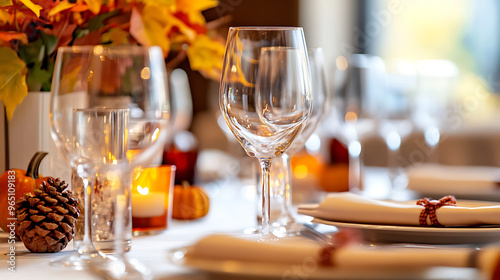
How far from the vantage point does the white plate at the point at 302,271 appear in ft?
1.67

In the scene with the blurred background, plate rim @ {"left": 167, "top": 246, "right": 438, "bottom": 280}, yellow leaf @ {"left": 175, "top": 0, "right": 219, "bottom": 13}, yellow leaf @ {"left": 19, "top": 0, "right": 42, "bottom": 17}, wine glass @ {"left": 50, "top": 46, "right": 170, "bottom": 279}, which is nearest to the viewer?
plate rim @ {"left": 167, "top": 246, "right": 438, "bottom": 280}

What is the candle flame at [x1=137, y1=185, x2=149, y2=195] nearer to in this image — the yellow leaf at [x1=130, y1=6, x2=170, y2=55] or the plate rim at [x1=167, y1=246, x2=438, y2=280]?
the yellow leaf at [x1=130, y1=6, x2=170, y2=55]

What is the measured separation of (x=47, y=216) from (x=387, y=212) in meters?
0.37

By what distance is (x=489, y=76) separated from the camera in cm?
383

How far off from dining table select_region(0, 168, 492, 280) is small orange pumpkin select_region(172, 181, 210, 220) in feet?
0.04

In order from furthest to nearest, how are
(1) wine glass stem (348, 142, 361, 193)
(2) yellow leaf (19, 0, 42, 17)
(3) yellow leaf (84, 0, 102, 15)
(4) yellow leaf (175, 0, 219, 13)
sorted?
1. (1) wine glass stem (348, 142, 361, 193)
2. (4) yellow leaf (175, 0, 219, 13)
3. (3) yellow leaf (84, 0, 102, 15)
4. (2) yellow leaf (19, 0, 42, 17)

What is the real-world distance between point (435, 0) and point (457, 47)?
0.29m

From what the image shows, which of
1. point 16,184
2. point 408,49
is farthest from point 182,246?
point 408,49

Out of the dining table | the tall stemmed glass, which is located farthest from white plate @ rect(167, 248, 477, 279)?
the tall stemmed glass

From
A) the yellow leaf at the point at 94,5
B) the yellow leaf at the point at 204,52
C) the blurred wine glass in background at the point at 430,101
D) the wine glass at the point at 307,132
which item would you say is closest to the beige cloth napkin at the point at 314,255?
the wine glass at the point at 307,132

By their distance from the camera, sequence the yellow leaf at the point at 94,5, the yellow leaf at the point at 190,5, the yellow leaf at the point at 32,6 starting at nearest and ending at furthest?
the yellow leaf at the point at 32,6 → the yellow leaf at the point at 94,5 → the yellow leaf at the point at 190,5

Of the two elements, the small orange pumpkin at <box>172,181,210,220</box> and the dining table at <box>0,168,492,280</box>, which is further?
the small orange pumpkin at <box>172,181,210,220</box>

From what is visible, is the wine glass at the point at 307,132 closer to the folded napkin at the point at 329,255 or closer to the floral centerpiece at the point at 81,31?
the floral centerpiece at the point at 81,31

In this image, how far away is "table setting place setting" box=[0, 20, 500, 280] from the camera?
0.55 metres
